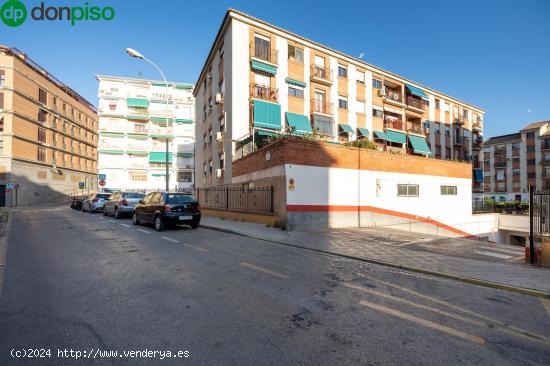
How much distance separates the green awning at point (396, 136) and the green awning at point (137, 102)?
4148 centimetres

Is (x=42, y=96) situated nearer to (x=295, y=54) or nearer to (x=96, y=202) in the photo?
(x=96, y=202)

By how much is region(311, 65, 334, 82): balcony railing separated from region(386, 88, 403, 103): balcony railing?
8.17m

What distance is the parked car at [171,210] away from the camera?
11180 millimetres

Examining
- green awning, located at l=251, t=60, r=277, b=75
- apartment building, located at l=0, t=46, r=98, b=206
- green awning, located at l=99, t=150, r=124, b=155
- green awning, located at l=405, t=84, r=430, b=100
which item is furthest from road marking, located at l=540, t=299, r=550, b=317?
green awning, located at l=99, t=150, r=124, b=155

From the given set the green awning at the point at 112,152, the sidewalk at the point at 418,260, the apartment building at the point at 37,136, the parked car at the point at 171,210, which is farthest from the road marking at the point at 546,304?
the green awning at the point at 112,152

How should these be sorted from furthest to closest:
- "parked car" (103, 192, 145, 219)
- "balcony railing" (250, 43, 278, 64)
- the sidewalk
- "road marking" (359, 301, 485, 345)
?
"balcony railing" (250, 43, 278, 64) → "parked car" (103, 192, 145, 219) → the sidewalk → "road marking" (359, 301, 485, 345)

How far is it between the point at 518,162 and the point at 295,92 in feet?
196

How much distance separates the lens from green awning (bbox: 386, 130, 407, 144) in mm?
28469

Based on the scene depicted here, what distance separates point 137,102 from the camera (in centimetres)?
4903

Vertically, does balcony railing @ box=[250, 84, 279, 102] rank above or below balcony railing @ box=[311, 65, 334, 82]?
below

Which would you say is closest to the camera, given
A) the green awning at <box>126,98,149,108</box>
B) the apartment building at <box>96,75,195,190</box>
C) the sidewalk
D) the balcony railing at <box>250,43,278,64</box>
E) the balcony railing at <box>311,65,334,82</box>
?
the sidewalk

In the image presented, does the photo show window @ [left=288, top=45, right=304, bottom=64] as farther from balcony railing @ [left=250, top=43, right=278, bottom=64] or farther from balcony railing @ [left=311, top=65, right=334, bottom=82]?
balcony railing @ [left=250, top=43, right=278, bottom=64]

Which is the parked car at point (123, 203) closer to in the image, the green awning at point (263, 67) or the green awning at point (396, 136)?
the green awning at point (263, 67)

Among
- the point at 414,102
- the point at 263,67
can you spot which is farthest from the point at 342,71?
the point at 414,102
